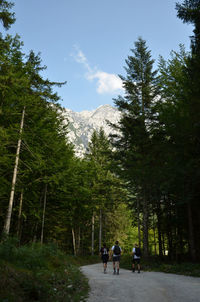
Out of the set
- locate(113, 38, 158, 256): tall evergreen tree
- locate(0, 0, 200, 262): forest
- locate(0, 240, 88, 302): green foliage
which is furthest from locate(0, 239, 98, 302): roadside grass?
locate(113, 38, 158, 256): tall evergreen tree

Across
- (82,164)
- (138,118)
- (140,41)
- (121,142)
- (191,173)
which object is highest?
(140,41)

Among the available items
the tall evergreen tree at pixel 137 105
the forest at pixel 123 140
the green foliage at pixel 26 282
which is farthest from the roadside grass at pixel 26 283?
the tall evergreen tree at pixel 137 105

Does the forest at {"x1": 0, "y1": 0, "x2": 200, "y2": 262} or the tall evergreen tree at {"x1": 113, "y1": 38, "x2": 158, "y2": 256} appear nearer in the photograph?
the forest at {"x1": 0, "y1": 0, "x2": 200, "y2": 262}

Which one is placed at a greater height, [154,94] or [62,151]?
[154,94]

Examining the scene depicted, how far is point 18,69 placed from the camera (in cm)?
1437

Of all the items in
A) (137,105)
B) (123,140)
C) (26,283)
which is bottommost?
(26,283)

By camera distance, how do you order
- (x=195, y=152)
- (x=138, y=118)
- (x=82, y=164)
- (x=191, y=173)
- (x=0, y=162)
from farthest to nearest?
1. (x=82, y=164)
2. (x=138, y=118)
3. (x=195, y=152)
4. (x=191, y=173)
5. (x=0, y=162)

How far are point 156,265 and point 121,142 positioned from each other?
10.2 meters

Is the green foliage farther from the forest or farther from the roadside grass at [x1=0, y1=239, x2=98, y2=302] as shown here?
the forest

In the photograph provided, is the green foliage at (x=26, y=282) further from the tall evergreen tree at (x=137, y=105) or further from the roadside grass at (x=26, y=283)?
the tall evergreen tree at (x=137, y=105)

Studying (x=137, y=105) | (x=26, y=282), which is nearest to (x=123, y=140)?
(x=137, y=105)

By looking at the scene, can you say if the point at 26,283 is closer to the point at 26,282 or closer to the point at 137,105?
the point at 26,282

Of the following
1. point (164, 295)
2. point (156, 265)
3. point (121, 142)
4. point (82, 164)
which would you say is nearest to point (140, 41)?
point (121, 142)

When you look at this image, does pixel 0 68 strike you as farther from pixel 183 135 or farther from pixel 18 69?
pixel 183 135
